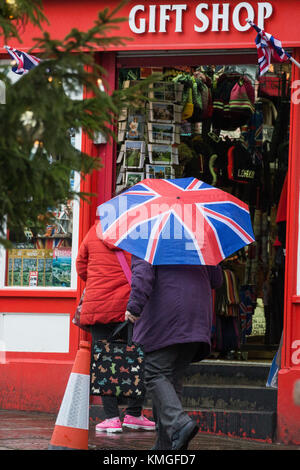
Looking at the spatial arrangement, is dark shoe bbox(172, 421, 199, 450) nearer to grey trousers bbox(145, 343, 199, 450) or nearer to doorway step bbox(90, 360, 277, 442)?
grey trousers bbox(145, 343, 199, 450)

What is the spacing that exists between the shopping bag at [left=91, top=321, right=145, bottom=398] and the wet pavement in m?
0.57

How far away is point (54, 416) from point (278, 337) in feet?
11.3

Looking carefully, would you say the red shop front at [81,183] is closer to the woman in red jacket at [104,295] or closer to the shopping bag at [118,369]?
the woman in red jacket at [104,295]

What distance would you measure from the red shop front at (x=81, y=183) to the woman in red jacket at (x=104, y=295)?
1.01 metres

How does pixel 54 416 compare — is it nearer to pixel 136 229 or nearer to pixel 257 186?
pixel 136 229

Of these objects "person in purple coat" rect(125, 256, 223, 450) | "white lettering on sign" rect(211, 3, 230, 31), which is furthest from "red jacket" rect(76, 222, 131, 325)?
"white lettering on sign" rect(211, 3, 230, 31)

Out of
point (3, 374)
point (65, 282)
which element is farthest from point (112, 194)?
point (3, 374)

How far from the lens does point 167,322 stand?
6.61 m

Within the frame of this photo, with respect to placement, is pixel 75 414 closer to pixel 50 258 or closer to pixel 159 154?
pixel 50 258

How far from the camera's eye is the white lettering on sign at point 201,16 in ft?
28.2

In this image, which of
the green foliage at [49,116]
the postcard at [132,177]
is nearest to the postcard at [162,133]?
the postcard at [132,177]

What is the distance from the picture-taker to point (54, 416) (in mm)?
8672

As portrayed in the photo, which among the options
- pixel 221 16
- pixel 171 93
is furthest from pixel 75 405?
pixel 171 93

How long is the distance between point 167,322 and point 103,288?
130cm
